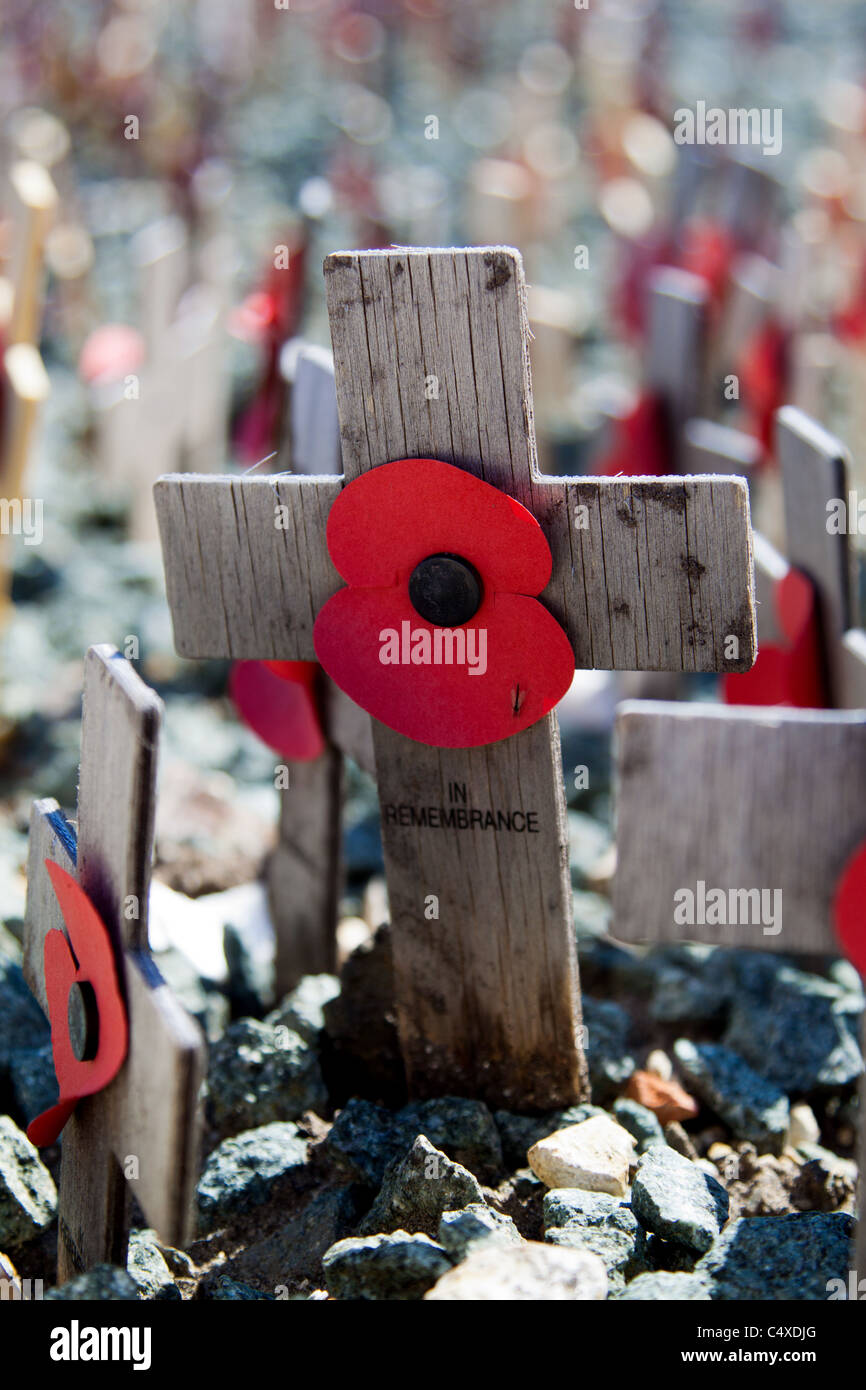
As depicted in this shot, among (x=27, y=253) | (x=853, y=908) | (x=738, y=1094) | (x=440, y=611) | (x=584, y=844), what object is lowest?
(x=738, y=1094)

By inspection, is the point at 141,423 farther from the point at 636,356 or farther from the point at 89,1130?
the point at 89,1130

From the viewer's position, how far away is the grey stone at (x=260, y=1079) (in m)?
2.35

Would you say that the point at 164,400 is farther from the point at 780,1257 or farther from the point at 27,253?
the point at 780,1257

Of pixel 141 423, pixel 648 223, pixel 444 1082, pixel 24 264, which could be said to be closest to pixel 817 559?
pixel 444 1082

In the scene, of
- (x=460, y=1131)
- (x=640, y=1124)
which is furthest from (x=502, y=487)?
(x=640, y=1124)

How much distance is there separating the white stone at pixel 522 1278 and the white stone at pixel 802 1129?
825 millimetres

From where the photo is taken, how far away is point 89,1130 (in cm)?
182

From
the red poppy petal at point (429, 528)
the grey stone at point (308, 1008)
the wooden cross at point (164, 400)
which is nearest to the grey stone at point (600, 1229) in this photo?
the grey stone at point (308, 1008)

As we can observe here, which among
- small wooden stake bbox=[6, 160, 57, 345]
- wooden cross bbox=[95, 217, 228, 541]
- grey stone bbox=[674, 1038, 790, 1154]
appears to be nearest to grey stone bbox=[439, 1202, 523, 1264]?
grey stone bbox=[674, 1038, 790, 1154]

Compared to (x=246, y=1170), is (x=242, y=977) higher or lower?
higher

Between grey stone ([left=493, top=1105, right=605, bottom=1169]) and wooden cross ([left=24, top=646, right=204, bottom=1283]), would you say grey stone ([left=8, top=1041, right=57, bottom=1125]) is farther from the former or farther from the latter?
grey stone ([left=493, top=1105, right=605, bottom=1169])

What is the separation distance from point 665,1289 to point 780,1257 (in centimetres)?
19

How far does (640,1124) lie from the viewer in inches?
90.4

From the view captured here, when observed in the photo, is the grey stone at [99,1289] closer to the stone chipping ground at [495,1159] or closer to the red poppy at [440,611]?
the stone chipping ground at [495,1159]
